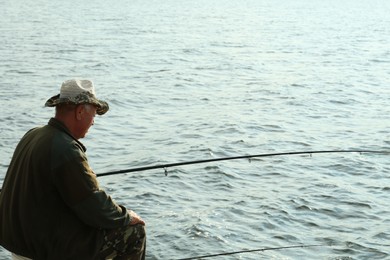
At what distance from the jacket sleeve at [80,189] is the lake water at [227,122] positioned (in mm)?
3220

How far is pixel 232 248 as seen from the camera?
7.18 m

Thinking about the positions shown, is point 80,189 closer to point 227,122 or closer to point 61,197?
point 61,197

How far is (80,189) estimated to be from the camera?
3646 mm

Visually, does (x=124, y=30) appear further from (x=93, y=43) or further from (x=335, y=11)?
(x=335, y=11)

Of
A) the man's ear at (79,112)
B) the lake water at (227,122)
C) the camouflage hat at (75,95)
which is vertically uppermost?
the camouflage hat at (75,95)

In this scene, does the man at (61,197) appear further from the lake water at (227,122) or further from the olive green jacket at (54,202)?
the lake water at (227,122)

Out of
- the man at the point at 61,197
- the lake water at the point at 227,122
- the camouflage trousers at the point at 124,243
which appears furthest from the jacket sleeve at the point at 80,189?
the lake water at the point at 227,122

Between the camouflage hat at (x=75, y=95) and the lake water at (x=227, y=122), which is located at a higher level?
the camouflage hat at (x=75, y=95)

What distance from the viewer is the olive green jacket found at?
3643 mm

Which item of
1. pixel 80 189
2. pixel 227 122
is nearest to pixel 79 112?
pixel 80 189

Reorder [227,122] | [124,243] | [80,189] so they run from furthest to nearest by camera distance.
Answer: [227,122] < [124,243] < [80,189]

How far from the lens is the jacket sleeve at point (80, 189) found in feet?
11.9

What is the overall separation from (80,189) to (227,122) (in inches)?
372

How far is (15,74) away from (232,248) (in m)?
11.1
